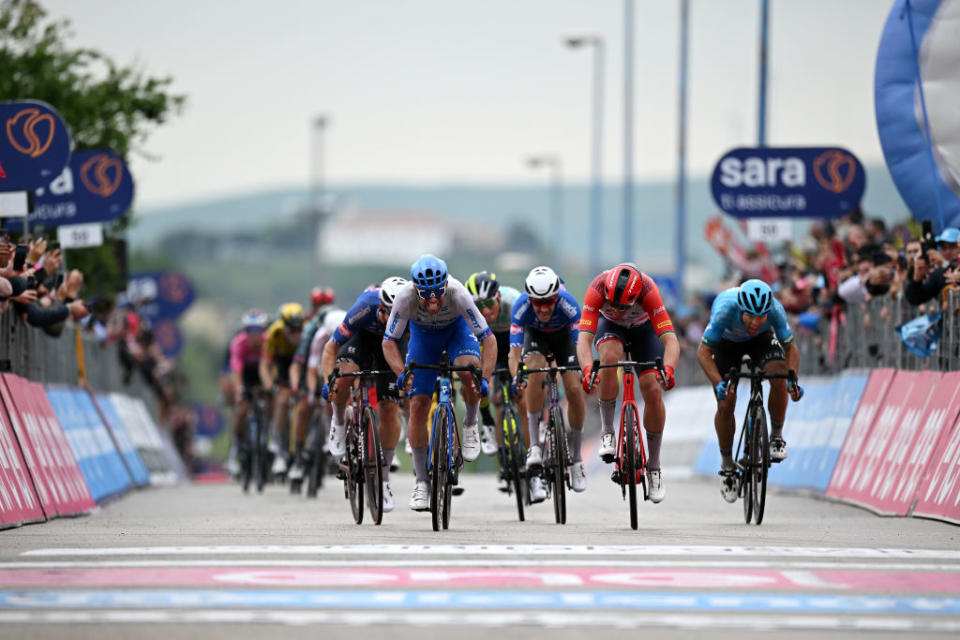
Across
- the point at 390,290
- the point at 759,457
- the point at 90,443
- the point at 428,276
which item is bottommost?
the point at 90,443

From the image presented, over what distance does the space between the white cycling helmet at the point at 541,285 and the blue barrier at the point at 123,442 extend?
10.3 metres

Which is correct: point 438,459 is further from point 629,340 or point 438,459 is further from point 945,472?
point 945,472

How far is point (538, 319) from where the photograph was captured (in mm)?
14398

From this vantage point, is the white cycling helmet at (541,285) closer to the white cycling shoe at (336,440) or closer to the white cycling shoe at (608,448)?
the white cycling shoe at (608,448)

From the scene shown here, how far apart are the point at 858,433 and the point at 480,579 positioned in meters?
9.14

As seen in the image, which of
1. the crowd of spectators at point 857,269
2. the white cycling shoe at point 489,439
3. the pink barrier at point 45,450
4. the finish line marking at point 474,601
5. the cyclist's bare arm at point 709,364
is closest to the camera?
the finish line marking at point 474,601

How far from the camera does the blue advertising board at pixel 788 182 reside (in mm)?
23094

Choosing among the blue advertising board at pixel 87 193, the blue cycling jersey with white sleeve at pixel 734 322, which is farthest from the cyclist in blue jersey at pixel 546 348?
the blue advertising board at pixel 87 193

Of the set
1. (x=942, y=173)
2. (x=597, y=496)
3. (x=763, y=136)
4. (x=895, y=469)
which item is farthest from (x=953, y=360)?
(x=763, y=136)

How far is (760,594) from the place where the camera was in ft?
27.4

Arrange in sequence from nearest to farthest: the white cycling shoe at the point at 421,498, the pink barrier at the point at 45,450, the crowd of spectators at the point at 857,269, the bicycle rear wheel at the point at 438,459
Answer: the bicycle rear wheel at the point at 438,459
the white cycling shoe at the point at 421,498
the pink barrier at the point at 45,450
the crowd of spectators at the point at 857,269

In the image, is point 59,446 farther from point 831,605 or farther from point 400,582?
point 831,605

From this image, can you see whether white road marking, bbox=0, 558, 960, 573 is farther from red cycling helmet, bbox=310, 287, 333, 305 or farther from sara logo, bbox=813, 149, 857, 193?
sara logo, bbox=813, 149, 857, 193

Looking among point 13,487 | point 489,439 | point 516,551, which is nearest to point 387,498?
point 489,439
